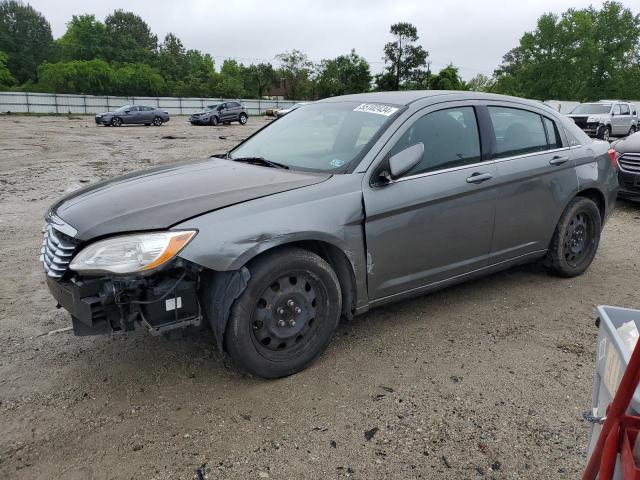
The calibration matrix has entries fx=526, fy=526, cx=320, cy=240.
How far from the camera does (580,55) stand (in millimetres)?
57125

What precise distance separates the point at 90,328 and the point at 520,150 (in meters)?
3.40

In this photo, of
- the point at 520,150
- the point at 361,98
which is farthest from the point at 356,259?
the point at 520,150

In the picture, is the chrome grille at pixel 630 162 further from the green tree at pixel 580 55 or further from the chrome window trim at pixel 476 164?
the green tree at pixel 580 55

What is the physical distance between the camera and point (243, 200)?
2.94 m

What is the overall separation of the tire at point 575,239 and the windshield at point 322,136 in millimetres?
2012

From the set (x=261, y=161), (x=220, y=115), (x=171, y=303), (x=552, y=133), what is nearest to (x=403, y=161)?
(x=261, y=161)

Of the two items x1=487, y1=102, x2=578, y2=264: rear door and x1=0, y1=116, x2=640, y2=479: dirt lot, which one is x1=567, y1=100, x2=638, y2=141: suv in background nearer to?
x1=487, y1=102, x2=578, y2=264: rear door

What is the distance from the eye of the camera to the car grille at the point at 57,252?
2.78m

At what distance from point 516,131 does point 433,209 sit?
1281 mm

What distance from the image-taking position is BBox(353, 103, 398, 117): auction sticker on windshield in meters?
3.66

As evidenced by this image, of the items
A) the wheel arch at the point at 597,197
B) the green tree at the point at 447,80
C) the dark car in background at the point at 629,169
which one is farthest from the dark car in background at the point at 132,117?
the green tree at the point at 447,80

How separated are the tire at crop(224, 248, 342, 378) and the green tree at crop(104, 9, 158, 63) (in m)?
84.0

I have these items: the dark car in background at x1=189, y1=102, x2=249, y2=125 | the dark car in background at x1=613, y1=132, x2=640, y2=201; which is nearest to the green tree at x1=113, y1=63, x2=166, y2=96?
the dark car in background at x1=189, y1=102, x2=249, y2=125

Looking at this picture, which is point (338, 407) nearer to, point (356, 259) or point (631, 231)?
point (356, 259)
